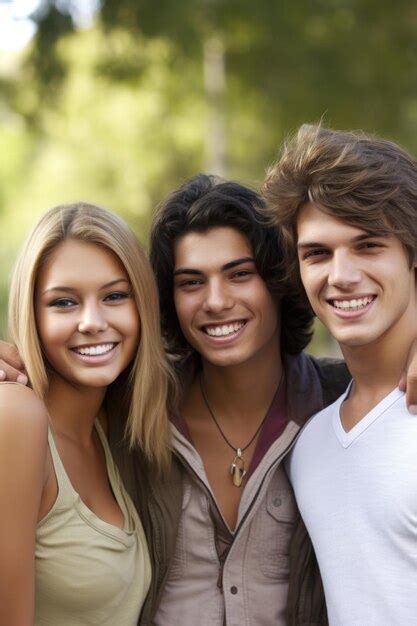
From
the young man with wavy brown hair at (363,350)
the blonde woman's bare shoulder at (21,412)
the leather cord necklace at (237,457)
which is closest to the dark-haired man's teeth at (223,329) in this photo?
the leather cord necklace at (237,457)

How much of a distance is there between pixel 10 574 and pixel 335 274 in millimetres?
1333

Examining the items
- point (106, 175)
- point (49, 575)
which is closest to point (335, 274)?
point (49, 575)

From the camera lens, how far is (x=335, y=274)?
9.77 feet

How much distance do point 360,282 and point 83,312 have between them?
91cm

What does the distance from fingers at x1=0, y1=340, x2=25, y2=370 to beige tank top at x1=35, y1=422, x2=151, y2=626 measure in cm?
24

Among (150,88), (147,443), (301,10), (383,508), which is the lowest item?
(383,508)

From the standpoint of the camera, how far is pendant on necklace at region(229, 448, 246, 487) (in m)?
3.54

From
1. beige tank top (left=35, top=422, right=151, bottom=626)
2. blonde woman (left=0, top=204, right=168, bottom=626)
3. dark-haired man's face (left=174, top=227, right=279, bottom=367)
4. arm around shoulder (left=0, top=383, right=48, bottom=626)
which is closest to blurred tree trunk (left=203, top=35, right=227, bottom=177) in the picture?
dark-haired man's face (left=174, top=227, right=279, bottom=367)

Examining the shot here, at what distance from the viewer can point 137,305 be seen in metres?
3.24

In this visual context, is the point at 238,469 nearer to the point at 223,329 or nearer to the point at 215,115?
the point at 223,329

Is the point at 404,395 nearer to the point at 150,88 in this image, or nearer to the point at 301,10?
the point at 301,10

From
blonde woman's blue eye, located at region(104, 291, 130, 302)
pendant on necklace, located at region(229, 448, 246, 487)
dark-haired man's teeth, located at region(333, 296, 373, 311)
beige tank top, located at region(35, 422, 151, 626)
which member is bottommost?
beige tank top, located at region(35, 422, 151, 626)

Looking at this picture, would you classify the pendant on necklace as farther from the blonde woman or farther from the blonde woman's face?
the blonde woman's face

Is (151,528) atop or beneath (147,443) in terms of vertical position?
beneath
